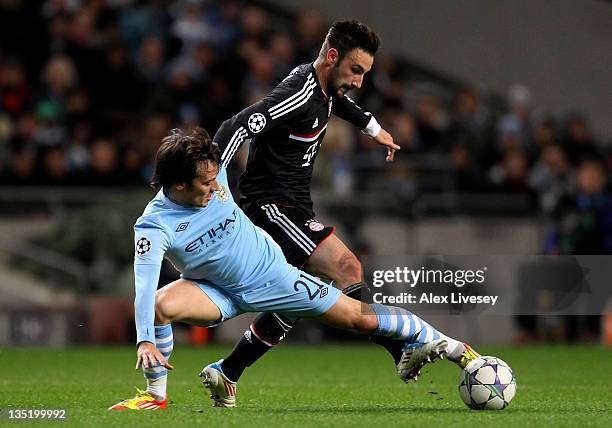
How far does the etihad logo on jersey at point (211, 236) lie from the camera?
663cm

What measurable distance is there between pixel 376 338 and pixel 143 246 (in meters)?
1.57

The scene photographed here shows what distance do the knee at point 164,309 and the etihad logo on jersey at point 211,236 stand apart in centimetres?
27

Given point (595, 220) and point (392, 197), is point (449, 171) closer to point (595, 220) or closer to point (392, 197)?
point (392, 197)

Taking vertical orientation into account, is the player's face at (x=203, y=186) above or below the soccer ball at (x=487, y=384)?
above

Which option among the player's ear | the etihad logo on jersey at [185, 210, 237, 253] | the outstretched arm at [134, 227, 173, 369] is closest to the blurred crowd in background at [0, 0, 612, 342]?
the player's ear

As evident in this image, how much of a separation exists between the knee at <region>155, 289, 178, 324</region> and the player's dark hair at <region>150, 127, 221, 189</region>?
23.0 inches

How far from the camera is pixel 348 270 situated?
294 inches

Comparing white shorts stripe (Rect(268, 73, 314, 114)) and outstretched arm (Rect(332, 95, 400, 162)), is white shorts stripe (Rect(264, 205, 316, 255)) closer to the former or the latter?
white shorts stripe (Rect(268, 73, 314, 114))

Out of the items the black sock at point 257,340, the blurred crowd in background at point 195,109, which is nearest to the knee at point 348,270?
the black sock at point 257,340

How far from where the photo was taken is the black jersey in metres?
7.45
